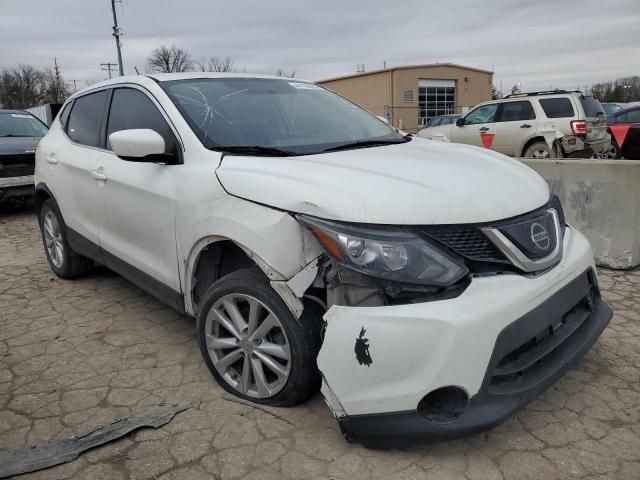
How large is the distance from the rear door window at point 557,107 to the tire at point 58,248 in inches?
380

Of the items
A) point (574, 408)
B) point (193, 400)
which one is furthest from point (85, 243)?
point (574, 408)

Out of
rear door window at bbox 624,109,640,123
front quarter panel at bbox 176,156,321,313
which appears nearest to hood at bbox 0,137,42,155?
front quarter panel at bbox 176,156,321,313

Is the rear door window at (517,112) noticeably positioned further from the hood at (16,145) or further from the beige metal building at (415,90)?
the beige metal building at (415,90)

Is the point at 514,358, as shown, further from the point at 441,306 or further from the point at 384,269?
the point at 384,269

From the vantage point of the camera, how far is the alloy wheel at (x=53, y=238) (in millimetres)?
4688

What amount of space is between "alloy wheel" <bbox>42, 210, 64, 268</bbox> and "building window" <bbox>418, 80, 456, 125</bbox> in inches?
1276

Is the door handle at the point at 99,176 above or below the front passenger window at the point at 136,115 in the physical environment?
below

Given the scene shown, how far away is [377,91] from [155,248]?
34.2 m

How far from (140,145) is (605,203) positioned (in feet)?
13.1

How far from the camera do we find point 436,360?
1973mm

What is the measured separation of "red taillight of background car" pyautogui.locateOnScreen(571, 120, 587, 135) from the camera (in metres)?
10.6

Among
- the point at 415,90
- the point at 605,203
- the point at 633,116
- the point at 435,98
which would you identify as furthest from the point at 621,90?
the point at 605,203

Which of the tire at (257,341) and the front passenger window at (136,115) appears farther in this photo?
the front passenger window at (136,115)

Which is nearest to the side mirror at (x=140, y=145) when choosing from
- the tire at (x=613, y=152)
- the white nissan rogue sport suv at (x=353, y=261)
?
the white nissan rogue sport suv at (x=353, y=261)
